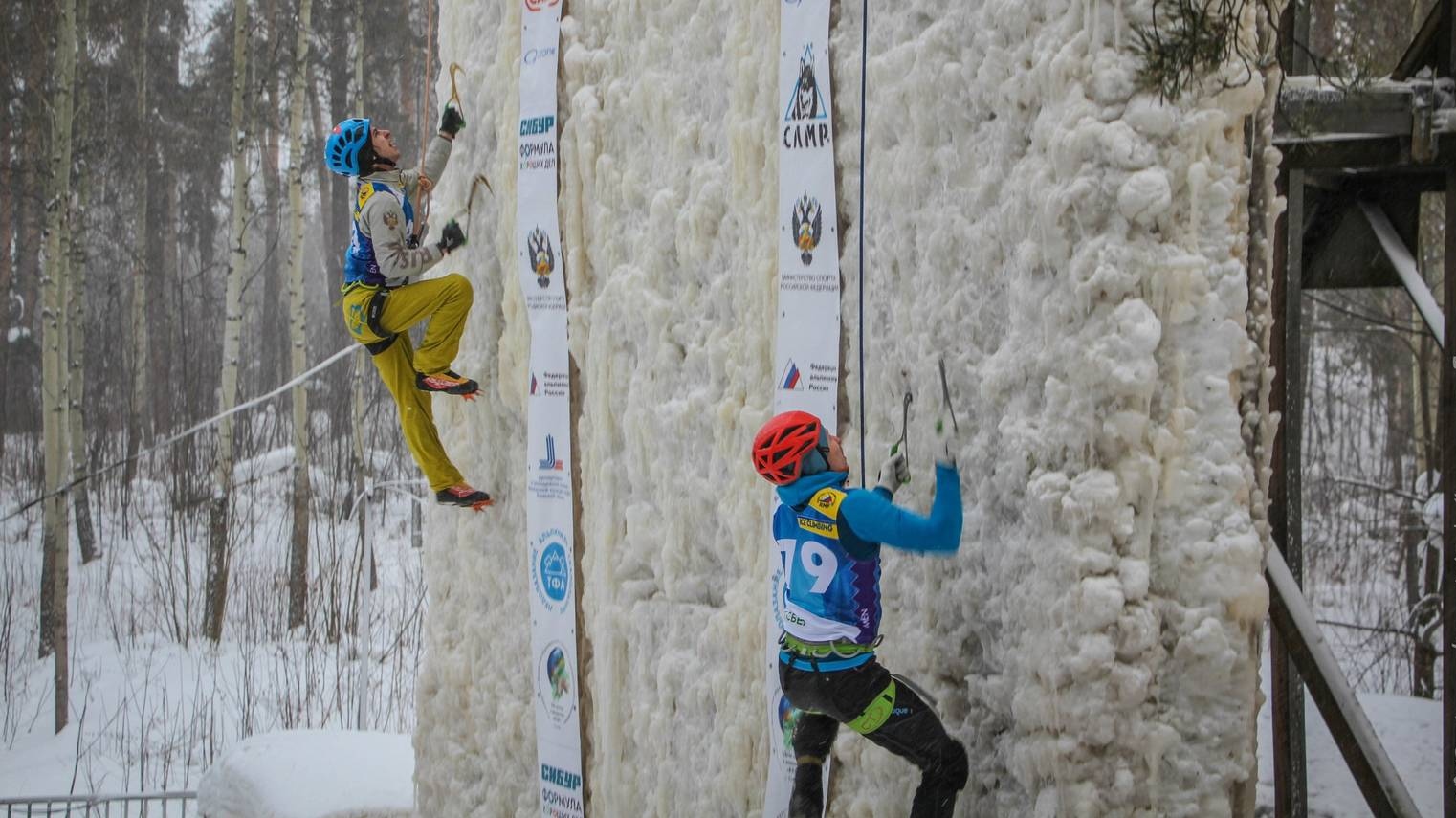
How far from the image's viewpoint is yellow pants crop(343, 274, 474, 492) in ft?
18.6

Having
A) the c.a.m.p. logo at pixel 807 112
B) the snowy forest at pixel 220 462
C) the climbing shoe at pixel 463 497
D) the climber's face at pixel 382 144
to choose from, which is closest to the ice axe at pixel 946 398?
the c.a.m.p. logo at pixel 807 112

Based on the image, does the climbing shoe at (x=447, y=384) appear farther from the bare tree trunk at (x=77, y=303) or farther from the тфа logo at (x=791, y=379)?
the bare tree trunk at (x=77, y=303)

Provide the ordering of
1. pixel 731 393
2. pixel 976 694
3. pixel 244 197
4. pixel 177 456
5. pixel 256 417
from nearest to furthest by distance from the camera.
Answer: pixel 976 694
pixel 731 393
pixel 244 197
pixel 177 456
pixel 256 417

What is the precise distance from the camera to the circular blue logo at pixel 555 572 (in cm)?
576

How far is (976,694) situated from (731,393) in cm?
148

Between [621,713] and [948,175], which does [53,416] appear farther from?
[948,175]

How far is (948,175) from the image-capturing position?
426 centimetres

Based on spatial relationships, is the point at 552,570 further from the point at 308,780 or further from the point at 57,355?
the point at 57,355

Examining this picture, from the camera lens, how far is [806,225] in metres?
4.64

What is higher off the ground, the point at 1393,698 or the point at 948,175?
the point at 948,175

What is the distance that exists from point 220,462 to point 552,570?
8973 mm

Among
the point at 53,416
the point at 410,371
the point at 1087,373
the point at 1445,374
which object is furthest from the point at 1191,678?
the point at 53,416

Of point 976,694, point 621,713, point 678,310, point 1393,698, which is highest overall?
point 678,310

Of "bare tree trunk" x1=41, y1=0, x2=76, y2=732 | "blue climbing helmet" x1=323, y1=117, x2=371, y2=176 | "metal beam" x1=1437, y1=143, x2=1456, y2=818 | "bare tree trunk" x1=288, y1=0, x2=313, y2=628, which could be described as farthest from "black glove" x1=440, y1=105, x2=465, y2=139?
"bare tree trunk" x1=288, y1=0, x2=313, y2=628
